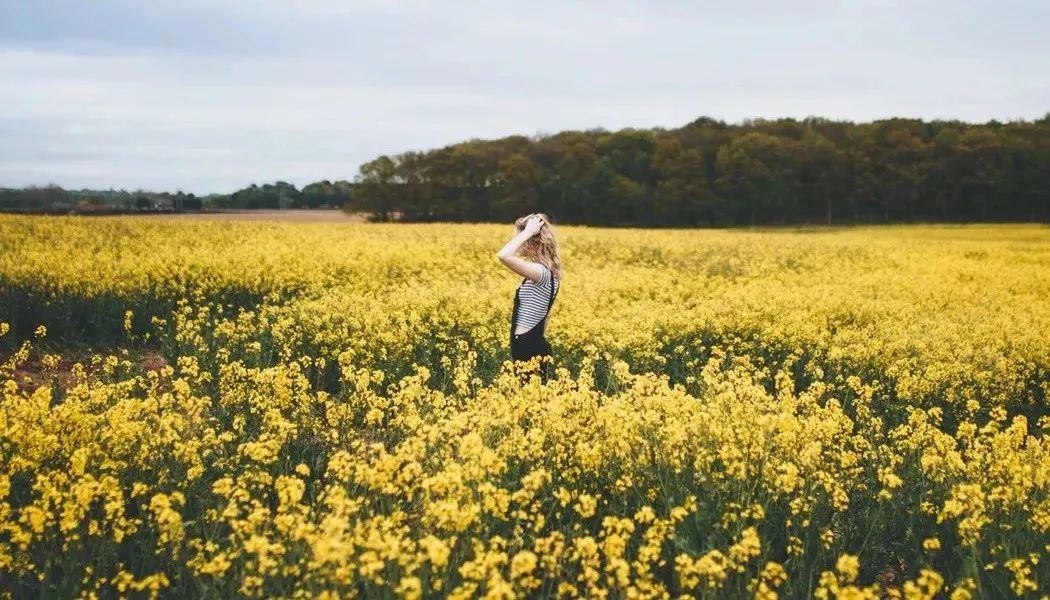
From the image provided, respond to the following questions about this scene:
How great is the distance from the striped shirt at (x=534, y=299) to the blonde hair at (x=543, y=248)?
0.10 meters

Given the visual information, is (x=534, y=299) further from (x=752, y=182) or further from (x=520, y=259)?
(x=752, y=182)

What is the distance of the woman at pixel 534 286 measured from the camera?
745 centimetres

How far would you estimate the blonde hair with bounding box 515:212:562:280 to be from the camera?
7.61 metres

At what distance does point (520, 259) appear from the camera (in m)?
7.36

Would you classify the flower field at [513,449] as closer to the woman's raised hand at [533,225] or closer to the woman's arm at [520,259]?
the woman's arm at [520,259]

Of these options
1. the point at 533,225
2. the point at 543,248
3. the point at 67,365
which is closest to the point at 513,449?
the point at 533,225

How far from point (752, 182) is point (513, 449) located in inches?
3041

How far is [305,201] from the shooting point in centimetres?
7338

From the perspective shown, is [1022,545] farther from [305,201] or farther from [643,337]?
[305,201]

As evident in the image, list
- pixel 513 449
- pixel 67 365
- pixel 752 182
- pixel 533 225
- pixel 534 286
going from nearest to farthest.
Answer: pixel 513 449 → pixel 533 225 → pixel 534 286 → pixel 67 365 → pixel 752 182

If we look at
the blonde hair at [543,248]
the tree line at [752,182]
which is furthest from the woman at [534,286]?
the tree line at [752,182]

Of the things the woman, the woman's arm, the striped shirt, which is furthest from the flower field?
the woman's arm

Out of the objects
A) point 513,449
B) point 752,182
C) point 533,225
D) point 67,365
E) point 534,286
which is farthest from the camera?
point 752,182

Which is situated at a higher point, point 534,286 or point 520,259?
point 520,259
